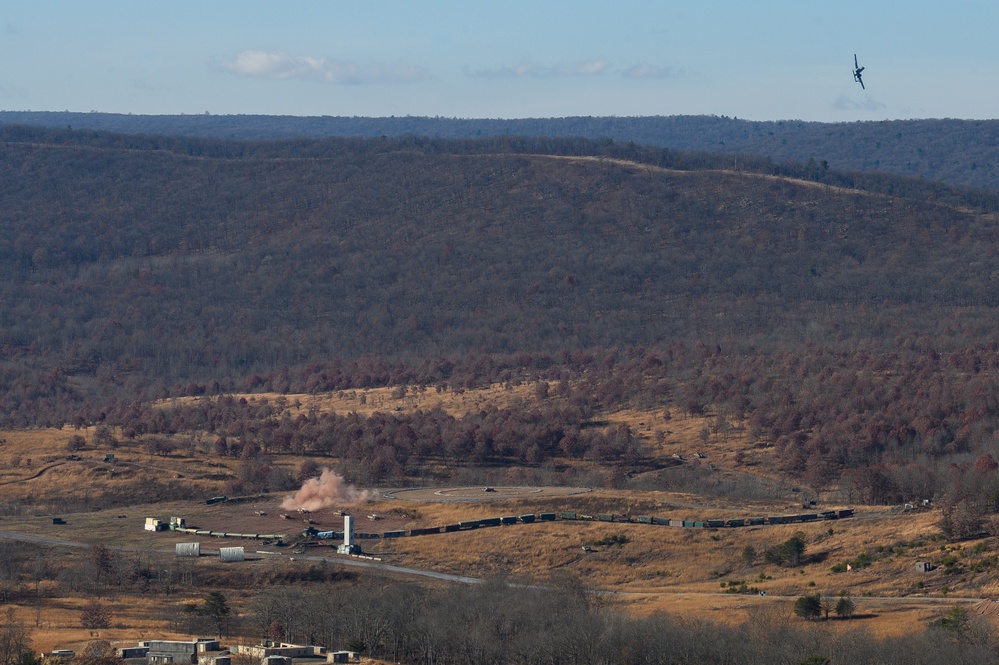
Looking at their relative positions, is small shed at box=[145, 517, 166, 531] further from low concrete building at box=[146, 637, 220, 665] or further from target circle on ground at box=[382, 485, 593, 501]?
low concrete building at box=[146, 637, 220, 665]

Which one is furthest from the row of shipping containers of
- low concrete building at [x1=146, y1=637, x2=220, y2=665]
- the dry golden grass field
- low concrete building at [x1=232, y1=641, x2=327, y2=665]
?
low concrete building at [x1=146, y1=637, x2=220, y2=665]

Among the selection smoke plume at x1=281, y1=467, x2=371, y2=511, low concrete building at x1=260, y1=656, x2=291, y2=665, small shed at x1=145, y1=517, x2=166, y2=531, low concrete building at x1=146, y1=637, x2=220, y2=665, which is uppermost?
low concrete building at x1=260, y1=656, x2=291, y2=665

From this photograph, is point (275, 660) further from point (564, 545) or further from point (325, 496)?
point (325, 496)

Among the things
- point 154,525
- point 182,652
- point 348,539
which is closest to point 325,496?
point 154,525

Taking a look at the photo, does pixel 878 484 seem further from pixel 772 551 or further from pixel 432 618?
pixel 432 618

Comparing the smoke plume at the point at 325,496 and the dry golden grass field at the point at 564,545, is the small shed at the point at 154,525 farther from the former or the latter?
the smoke plume at the point at 325,496

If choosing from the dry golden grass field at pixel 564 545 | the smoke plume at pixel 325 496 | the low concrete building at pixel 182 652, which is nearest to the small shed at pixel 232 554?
the dry golden grass field at pixel 564 545
